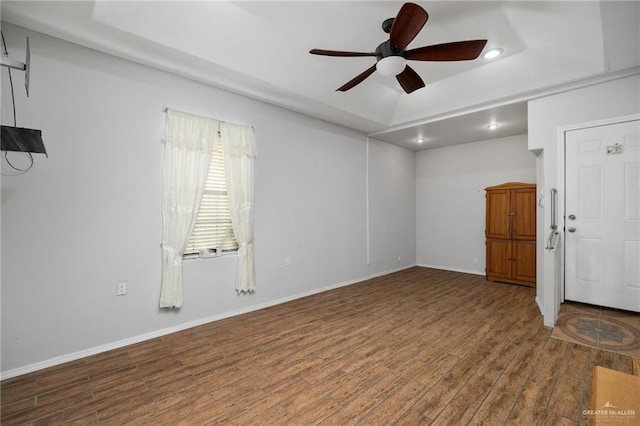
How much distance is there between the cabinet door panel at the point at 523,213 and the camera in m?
4.98

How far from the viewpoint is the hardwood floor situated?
6.34 feet

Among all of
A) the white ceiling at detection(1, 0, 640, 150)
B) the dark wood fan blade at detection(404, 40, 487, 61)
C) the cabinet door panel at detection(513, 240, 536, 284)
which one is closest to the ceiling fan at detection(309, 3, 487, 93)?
the dark wood fan blade at detection(404, 40, 487, 61)

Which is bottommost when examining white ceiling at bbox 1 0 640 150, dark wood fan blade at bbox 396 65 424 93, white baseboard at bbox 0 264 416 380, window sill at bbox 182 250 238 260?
white baseboard at bbox 0 264 416 380

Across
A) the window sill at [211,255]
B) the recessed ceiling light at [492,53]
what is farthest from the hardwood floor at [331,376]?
the recessed ceiling light at [492,53]

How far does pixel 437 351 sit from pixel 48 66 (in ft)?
14.1

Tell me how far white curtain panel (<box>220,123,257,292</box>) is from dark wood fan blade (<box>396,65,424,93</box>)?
196cm

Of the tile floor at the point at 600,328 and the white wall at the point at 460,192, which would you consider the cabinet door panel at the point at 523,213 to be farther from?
the tile floor at the point at 600,328

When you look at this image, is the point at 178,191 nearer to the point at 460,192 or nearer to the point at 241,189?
the point at 241,189

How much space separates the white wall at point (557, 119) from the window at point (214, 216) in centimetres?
370

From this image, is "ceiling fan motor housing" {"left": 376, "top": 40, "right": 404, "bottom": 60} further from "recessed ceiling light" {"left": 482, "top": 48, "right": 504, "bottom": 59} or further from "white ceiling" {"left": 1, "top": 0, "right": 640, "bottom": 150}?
"recessed ceiling light" {"left": 482, "top": 48, "right": 504, "bottom": 59}

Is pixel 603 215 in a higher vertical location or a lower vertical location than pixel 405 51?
lower

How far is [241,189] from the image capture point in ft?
12.3

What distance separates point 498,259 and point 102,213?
5.92m

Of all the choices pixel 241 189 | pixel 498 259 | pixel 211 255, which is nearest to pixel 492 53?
pixel 241 189
